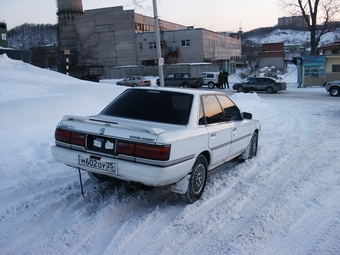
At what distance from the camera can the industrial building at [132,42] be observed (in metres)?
54.2

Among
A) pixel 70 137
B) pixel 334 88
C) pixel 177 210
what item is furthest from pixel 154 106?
pixel 334 88

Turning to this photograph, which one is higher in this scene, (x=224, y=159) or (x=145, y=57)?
(x=145, y=57)

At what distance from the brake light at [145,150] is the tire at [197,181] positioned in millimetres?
778

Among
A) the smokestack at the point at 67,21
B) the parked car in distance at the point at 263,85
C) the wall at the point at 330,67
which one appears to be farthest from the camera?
the smokestack at the point at 67,21

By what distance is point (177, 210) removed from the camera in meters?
4.33

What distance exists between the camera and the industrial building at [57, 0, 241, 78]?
178 feet

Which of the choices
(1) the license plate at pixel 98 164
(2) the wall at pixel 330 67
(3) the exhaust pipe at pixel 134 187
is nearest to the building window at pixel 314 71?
(2) the wall at pixel 330 67

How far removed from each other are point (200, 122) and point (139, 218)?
62.3 inches

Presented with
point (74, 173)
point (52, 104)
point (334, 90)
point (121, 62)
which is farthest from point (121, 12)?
point (74, 173)

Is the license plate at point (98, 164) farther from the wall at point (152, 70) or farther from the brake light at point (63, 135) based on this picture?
the wall at point (152, 70)

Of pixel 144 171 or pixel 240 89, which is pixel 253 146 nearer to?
pixel 144 171

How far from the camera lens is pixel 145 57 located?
5675 cm

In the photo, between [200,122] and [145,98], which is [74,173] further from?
[200,122]

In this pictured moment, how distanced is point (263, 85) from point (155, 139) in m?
24.5
